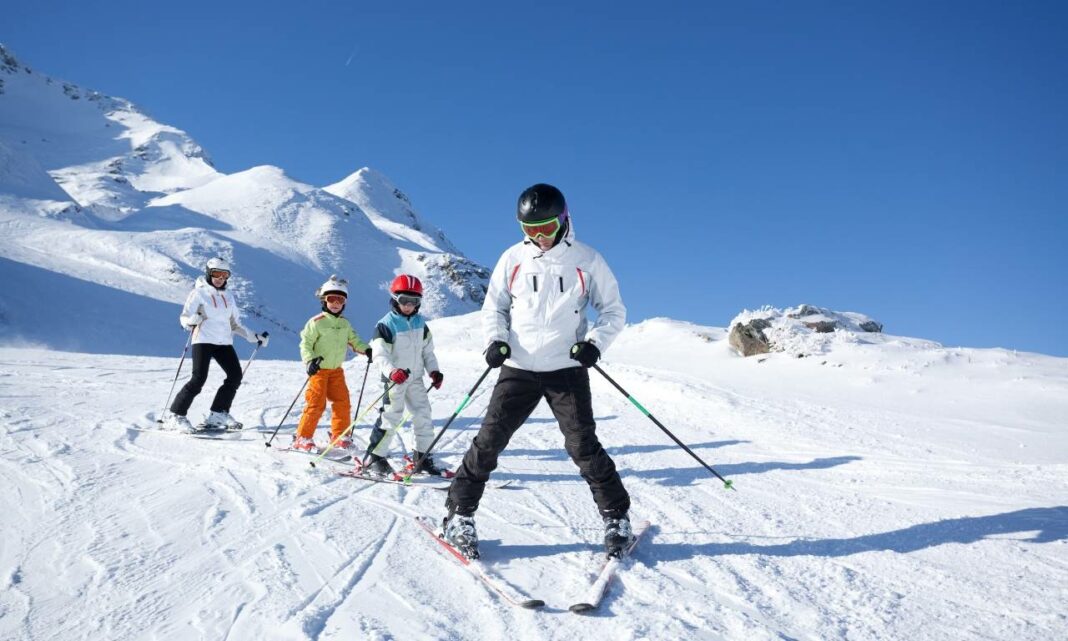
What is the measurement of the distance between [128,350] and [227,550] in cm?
2428

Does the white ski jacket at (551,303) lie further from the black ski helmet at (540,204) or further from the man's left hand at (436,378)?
the man's left hand at (436,378)

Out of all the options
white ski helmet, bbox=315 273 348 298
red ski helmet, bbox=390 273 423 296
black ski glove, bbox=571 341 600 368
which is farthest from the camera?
white ski helmet, bbox=315 273 348 298

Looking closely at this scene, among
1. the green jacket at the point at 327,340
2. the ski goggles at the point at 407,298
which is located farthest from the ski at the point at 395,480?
the ski goggles at the point at 407,298

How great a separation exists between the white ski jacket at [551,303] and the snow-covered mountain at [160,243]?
78.0ft

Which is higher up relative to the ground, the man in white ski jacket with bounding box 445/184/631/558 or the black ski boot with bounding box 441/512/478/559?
the man in white ski jacket with bounding box 445/184/631/558

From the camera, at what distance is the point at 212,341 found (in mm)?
7516

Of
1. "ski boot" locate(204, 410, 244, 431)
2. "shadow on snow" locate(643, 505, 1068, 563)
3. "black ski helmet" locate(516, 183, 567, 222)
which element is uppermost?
"black ski helmet" locate(516, 183, 567, 222)

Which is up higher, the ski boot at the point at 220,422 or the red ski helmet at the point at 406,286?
the red ski helmet at the point at 406,286

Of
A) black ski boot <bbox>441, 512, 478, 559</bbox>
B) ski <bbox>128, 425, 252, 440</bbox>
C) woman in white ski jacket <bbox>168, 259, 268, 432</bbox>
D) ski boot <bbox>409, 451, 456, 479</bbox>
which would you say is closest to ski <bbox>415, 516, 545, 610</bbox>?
black ski boot <bbox>441, 512, 478, 559</bbox>

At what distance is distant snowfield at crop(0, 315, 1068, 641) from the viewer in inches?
112

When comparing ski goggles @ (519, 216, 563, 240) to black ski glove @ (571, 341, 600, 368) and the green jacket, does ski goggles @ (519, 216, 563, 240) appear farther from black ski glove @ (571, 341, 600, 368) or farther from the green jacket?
the green jacket

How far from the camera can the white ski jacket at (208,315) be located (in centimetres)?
742

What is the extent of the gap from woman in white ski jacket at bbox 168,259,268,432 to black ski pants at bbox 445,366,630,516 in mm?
4644

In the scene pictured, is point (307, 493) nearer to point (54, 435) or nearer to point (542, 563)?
point (542, 563)
